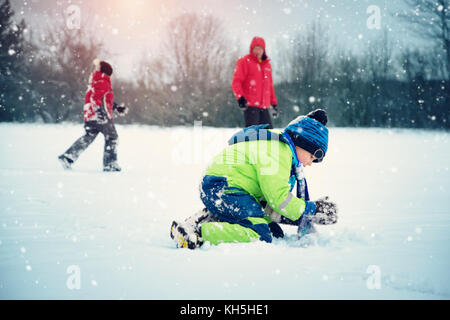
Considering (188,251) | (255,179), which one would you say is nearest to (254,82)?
(255,179)

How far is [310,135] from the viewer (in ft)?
7.77

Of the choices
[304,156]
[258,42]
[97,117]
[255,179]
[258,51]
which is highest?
[258,42]

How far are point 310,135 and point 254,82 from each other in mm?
4082

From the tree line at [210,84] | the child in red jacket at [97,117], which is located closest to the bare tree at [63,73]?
the tree line at [210,84]

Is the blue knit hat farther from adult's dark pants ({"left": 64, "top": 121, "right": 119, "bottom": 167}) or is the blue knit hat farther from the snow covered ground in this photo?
adult's dark pants ({"left": 64, "top": 121, "right": 119, "bottom": 167})

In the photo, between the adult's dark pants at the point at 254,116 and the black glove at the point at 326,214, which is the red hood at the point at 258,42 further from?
the black glove at the point at 326,214

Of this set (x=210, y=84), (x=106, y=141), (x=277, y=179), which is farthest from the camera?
(x=210, y=84)

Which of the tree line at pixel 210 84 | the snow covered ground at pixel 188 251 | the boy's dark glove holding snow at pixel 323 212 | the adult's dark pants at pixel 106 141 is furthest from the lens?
the tree line at pixel 210 84

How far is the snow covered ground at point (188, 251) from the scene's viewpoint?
69.9 inches

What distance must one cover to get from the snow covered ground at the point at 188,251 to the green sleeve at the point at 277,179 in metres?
0.24

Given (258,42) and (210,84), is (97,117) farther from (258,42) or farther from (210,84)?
(210,84)

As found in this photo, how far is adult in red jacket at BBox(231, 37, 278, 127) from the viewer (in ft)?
20.6

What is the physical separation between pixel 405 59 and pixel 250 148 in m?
16.1
